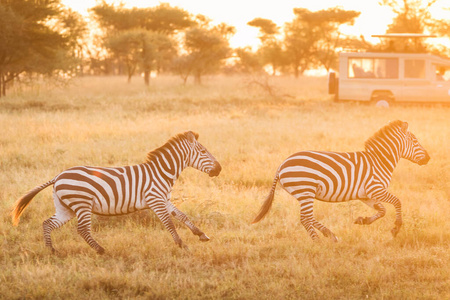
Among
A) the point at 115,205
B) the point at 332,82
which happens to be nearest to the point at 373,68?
the point at 332,82

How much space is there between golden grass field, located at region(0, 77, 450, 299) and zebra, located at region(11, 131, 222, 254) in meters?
0.39

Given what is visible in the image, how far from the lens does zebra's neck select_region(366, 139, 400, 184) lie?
20.5 feet

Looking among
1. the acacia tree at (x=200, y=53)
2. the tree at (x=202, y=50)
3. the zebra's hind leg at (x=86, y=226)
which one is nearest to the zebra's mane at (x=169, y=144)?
the zebra's hind leg at (x=86, y=226)

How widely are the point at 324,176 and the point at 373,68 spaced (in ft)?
53.3

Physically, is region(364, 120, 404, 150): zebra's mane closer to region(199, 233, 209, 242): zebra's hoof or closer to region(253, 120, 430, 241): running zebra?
region(253, 120, 430, 241): running zebra

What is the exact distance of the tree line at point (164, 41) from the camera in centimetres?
2514

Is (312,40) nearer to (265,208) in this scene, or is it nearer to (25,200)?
(265,208)

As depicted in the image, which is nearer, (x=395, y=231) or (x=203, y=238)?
(x=203, y=238)

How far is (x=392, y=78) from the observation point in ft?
68.8

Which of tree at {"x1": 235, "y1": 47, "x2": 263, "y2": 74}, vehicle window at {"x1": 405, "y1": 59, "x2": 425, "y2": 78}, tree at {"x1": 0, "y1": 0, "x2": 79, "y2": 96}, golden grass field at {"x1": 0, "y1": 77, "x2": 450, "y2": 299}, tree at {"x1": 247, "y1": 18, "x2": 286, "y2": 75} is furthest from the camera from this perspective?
tree at {"x1": 235, "y1": 47, "x2": 263, "y2": 74}

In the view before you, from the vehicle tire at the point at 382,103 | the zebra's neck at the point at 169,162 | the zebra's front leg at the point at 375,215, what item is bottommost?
the zebra's front leg at the point at 375,215

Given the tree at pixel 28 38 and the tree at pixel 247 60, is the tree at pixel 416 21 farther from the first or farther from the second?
the tree at pixel 28 38

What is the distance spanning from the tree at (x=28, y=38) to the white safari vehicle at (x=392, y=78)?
1260cm

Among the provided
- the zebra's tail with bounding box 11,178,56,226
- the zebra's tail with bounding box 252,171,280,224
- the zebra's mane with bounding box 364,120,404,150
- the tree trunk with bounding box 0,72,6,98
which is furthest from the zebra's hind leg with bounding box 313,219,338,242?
the tree trunk with bounding box 0,72,6,98
